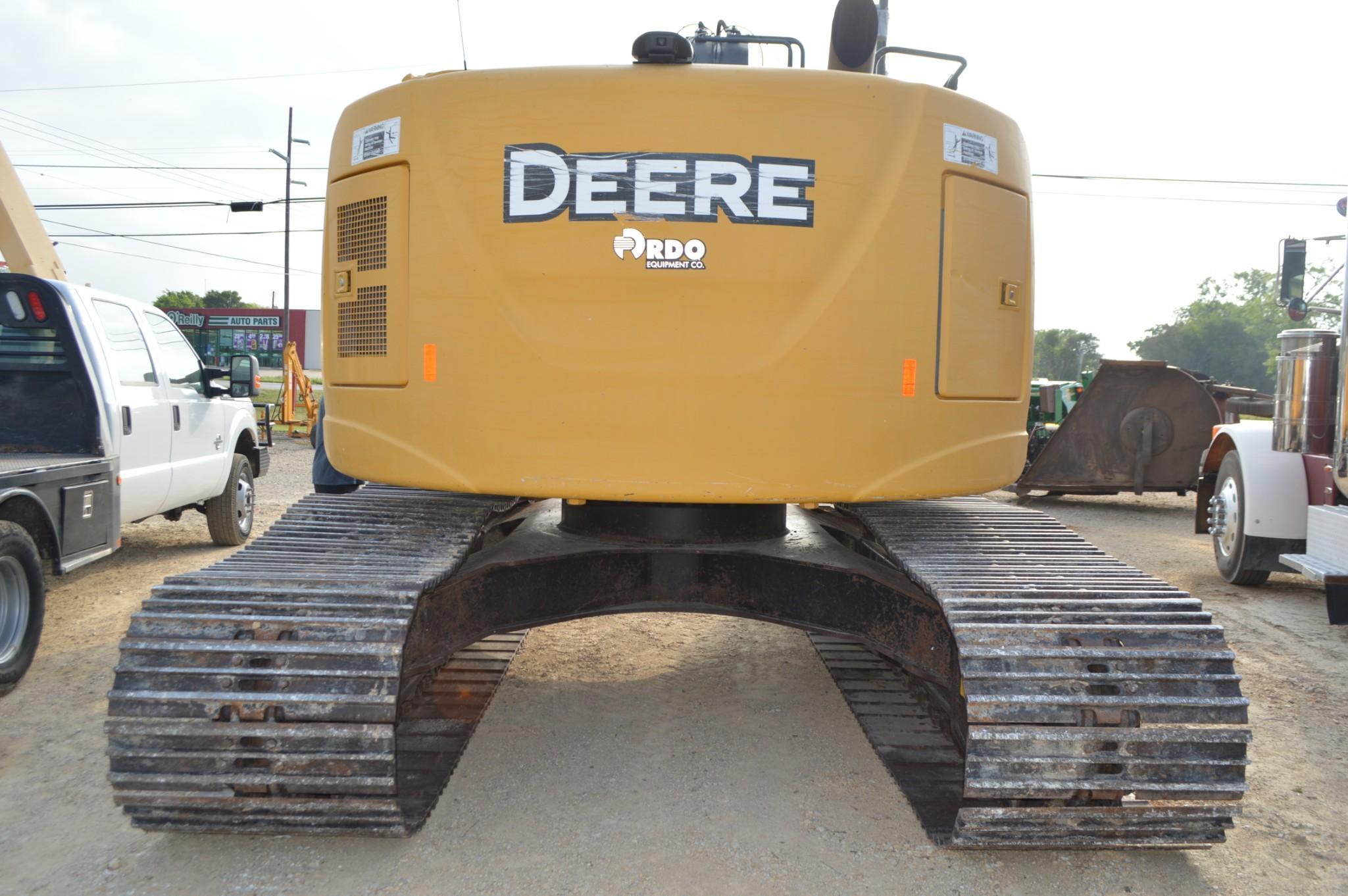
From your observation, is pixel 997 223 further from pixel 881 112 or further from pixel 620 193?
pixel 620 193

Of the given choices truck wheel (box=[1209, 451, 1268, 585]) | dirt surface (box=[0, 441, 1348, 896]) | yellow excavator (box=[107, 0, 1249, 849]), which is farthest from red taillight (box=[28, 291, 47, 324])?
truck wheel (box=[1209, 451, 1268, 585])

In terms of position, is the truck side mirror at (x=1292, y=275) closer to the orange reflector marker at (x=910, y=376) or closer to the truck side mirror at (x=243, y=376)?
the orange reflector marker at (x=910, y=376)

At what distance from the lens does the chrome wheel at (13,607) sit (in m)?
4.87

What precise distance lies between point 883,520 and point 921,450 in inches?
30.0

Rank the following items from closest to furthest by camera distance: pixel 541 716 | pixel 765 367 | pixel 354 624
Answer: pixel 354 624 < pixel 765 367 < pixel 541 716

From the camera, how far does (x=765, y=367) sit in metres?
3.13

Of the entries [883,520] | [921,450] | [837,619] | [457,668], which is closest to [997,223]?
[921,450]

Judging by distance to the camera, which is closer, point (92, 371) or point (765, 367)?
point (765, 367)

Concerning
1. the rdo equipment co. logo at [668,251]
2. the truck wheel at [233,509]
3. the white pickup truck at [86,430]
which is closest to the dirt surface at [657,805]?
the white pickup truck at [86,430]

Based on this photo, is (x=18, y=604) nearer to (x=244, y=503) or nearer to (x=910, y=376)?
(x=244, y=503)

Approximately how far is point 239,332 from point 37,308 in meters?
57.8

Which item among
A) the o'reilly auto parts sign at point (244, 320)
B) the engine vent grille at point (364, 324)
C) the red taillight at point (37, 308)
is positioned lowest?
the engine vent grille at point (364, 324)

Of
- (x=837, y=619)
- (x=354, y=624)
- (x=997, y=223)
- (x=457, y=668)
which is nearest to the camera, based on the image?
(x=354, y=624)

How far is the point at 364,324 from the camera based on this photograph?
11.4ft
